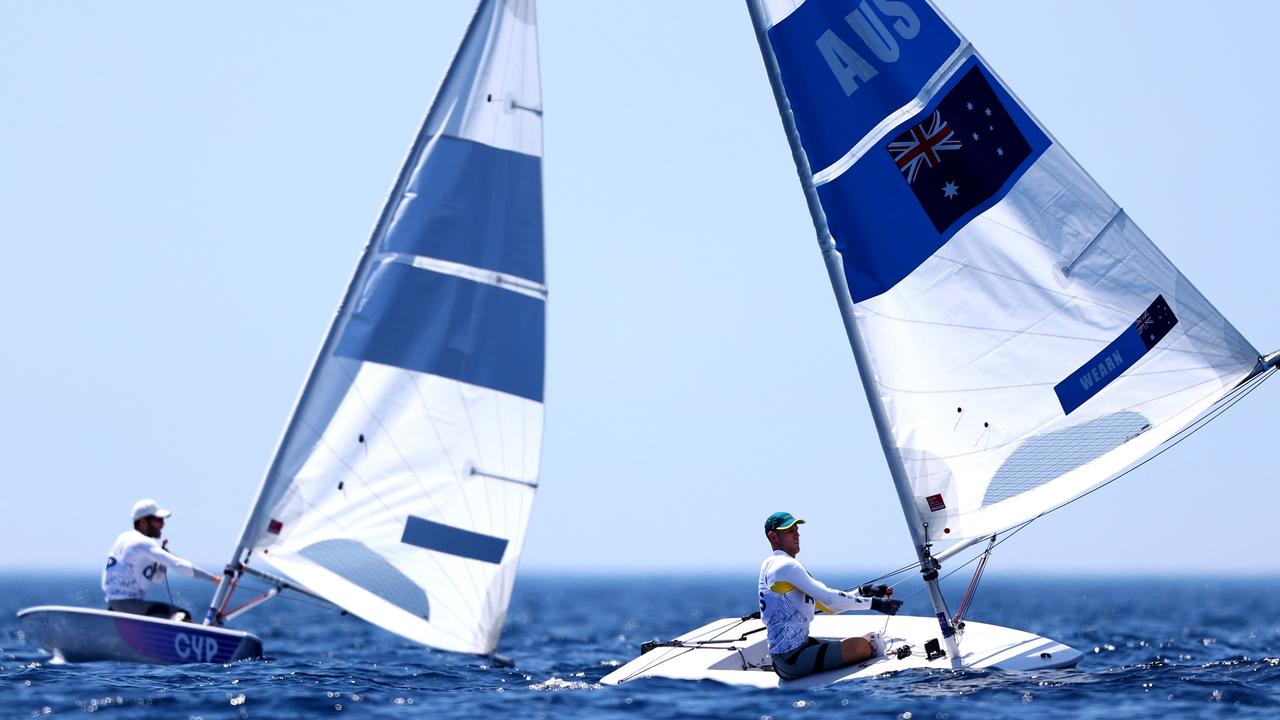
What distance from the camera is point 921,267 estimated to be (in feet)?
39.7

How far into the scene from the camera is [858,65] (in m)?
12.3

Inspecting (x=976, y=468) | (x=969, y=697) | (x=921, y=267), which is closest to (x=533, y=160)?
(x=921, y=267)

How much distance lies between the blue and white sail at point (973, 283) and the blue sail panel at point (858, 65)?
0.01 m

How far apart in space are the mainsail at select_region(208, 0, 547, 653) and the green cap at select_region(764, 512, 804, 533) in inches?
123

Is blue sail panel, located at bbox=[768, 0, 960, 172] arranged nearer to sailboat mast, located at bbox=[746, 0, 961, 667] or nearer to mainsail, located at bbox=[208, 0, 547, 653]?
sailboat mast, located at bbox=[746, 0, 961, 667]

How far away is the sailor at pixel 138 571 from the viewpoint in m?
14.1

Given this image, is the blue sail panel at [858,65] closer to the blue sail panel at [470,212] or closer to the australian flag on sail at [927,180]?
the australian flag on sail at [927,180]

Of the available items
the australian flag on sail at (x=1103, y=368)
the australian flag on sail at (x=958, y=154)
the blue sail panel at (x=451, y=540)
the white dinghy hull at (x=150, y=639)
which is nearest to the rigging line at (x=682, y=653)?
the blue sail panel at (x=451, y=540)

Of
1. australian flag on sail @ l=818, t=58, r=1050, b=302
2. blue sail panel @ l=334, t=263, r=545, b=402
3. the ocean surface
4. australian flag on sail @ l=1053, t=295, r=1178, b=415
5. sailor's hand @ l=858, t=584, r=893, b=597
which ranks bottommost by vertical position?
the ocean surface

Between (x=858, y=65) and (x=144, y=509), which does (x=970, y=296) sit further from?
(x=144, y=509)

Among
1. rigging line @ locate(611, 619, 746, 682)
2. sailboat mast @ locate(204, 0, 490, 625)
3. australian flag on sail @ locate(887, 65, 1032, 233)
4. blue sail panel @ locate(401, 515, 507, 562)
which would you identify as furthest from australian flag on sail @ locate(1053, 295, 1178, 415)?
sailboat mast @ locate(204, 0, 490, 625)

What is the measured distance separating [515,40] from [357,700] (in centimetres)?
657

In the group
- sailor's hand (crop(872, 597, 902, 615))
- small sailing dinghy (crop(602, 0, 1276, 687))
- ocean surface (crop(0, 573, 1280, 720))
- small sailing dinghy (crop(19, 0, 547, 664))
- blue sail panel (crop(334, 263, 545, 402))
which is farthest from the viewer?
blue sail panel (crop(334, 263, 545, 402))

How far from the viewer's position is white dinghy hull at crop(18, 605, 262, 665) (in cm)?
1313
